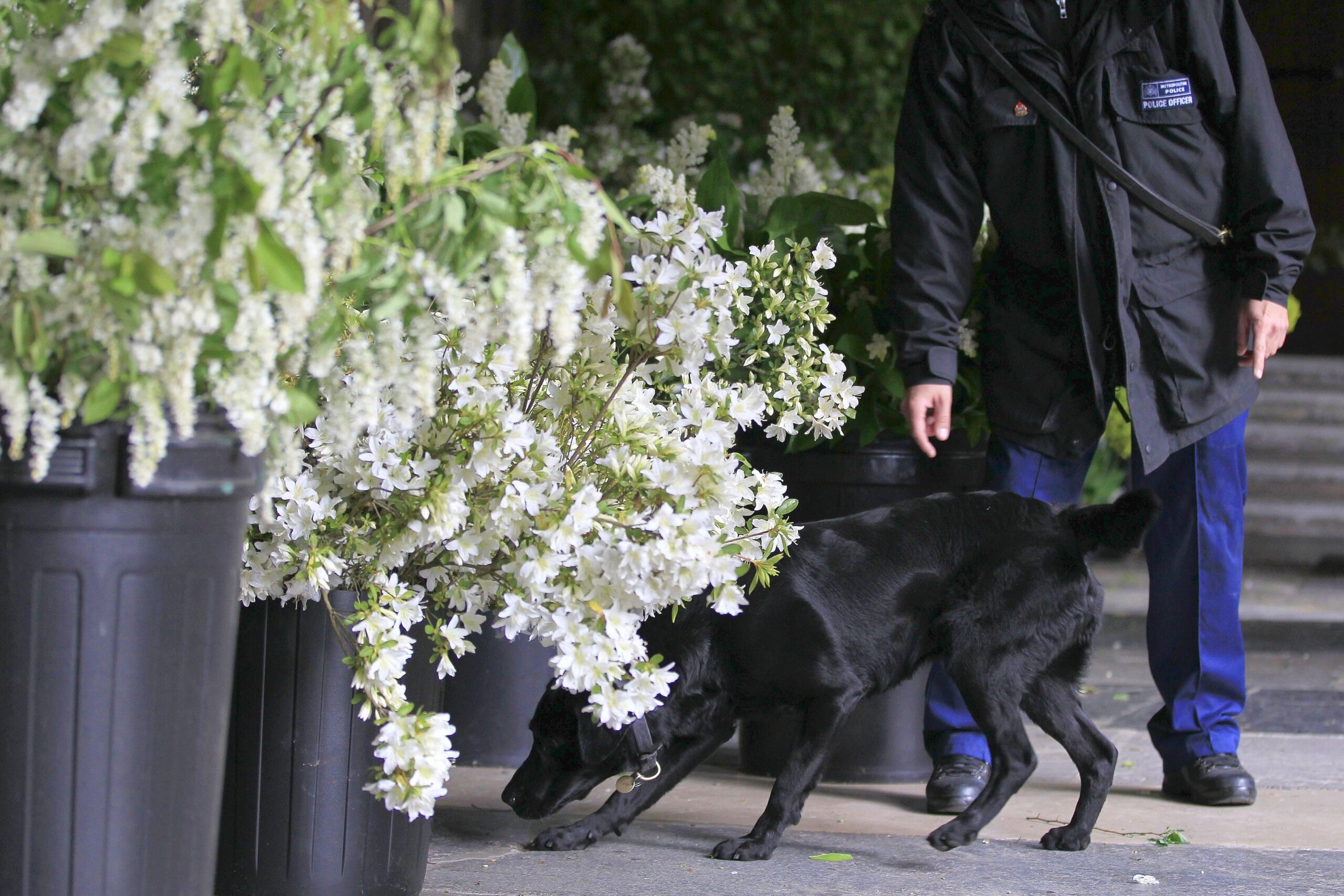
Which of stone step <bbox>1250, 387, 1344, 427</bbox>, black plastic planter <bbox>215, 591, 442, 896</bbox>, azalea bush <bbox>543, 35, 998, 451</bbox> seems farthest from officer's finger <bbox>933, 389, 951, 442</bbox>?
stone step <bbox>1250, 387, 1344, 427</bbox>

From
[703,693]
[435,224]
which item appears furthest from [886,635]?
[435,224]

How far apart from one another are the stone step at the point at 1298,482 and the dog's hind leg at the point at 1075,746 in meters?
4.60

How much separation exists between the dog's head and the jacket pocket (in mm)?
1368

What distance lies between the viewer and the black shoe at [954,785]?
2895mm

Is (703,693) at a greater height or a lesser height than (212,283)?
lesser

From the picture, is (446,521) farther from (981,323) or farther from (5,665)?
(981,323)

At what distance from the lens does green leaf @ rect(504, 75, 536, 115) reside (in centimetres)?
353

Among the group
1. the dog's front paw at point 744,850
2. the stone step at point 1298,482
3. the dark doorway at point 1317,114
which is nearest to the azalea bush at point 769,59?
the stone step at point 1298,482

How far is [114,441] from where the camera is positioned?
4.98ft

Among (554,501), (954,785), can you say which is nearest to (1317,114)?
(954,785)

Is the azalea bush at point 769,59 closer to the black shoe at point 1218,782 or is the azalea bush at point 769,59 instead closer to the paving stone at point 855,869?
the black shoe at point 1218,782

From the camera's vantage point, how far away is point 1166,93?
2.80 meters

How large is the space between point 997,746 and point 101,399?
183 centimetres

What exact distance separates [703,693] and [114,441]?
1374 mm
